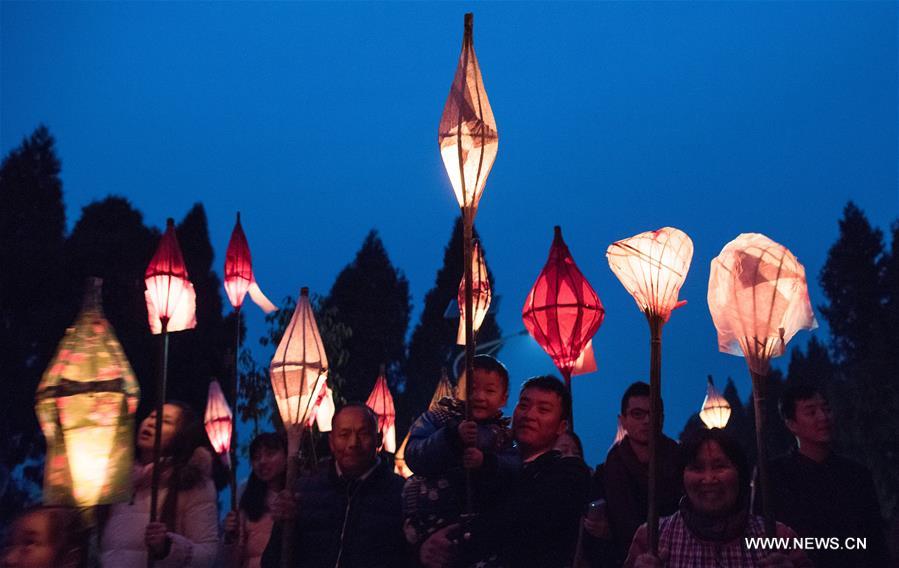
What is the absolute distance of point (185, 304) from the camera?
7.28 m

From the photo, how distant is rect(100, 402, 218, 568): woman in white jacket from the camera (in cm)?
415

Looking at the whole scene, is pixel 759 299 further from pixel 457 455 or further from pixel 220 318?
pixel 220 318

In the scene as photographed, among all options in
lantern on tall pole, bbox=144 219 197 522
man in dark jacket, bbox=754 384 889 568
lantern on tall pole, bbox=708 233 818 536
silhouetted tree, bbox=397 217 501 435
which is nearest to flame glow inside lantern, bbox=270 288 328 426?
lantern on tall pole, bbox=144 219 197 522

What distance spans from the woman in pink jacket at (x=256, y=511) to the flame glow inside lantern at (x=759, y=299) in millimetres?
2943

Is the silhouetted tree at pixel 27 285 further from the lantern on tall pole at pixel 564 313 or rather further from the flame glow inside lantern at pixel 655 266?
the flame glow inside lantern at pixel 655 266

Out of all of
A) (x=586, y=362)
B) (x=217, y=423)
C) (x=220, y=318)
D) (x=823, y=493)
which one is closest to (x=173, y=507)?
(x=823, y=493)

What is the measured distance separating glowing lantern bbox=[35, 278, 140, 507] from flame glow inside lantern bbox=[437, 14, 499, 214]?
1.82 metres

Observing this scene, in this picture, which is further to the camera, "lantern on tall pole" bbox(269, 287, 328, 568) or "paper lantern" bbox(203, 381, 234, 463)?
"paper lantern" bbox(203, 381, 234, 463)

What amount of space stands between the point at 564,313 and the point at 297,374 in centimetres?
207

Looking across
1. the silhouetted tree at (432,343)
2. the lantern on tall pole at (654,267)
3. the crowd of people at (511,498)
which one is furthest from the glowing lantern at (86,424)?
the silhouetted tree at (432,343)

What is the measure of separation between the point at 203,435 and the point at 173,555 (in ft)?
2.51

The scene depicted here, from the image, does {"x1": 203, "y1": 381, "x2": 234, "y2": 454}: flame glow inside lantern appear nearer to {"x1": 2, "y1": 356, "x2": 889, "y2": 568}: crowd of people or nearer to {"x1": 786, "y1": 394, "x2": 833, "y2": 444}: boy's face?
{"x1": 2, "y1": 356, "x2": 889, "y2": 568}: crowd of people

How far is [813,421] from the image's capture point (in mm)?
4441

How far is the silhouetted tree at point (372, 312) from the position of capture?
29.4 meters
